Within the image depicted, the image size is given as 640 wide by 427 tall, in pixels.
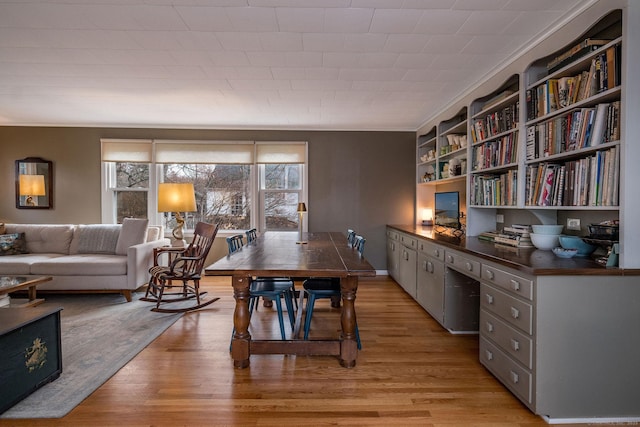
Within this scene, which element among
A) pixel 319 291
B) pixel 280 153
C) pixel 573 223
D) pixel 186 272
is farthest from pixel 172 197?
pixel 573 223

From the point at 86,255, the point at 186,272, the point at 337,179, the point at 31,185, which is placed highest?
the point at 337,179

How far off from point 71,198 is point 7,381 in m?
4.37

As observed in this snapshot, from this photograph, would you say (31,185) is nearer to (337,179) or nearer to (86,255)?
(86,255)

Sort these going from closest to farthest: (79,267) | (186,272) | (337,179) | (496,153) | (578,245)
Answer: (578,245)
(496,153)
(186,272)
(79,267)
(337,179)

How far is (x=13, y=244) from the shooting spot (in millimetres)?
4516

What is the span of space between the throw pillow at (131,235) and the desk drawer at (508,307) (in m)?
4.10

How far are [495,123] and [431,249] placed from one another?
4.32 ft

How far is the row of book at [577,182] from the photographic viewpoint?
193cm

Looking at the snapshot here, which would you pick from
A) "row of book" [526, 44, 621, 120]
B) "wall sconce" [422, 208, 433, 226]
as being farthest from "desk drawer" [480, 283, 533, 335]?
"wall sconce" [422, 208, 433, 226]

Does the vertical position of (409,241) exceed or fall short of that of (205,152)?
it falls short

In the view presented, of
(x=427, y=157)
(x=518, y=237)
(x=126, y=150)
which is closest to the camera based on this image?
(x=518, y=237)

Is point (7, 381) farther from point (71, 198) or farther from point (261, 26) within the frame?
point (71, 198)

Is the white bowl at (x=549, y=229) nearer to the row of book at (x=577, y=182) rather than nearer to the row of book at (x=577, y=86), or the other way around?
the row of book at (x=577, y=182)

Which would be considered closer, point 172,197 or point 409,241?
point 409,241
